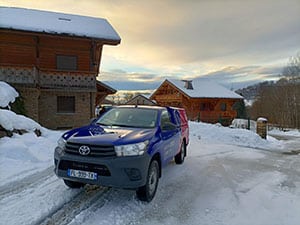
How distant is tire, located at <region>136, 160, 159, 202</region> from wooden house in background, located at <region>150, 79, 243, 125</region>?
32765 millimetres

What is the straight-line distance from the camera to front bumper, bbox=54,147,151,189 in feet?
14.3

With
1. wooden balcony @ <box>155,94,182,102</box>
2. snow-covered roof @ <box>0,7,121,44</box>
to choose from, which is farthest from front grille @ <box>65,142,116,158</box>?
wooden balcony @ <box>155,94,182,102</box>

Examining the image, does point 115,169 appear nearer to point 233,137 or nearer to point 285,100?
point 233,137

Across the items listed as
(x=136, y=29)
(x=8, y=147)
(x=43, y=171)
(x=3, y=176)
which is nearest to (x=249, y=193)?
(x=43, y=171)

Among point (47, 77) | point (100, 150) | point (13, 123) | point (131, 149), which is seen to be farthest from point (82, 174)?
point (47, 77)

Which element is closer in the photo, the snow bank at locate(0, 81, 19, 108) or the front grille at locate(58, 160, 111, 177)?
the front grille at locate(58, 160, 111, 177)

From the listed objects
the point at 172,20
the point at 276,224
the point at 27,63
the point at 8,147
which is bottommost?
the point at 276,224

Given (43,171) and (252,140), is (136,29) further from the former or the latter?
(43,171)

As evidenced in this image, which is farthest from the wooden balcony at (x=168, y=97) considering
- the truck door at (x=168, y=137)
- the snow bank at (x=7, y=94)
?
the truck door at (x=168, y=137)

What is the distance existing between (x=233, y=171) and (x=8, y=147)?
646 cm

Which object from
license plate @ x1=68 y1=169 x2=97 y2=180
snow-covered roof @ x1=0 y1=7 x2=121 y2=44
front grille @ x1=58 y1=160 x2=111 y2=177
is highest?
snow-covered roof @ x1=0 y1=7 x2=121 y2=44

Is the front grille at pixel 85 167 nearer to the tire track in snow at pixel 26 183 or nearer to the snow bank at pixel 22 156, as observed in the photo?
the tire track in snow at pixel 26 183

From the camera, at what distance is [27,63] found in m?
19.0

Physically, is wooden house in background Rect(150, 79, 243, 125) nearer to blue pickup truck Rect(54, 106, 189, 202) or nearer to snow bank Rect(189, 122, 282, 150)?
snow bank Rect(189, 122, 282, 150)
